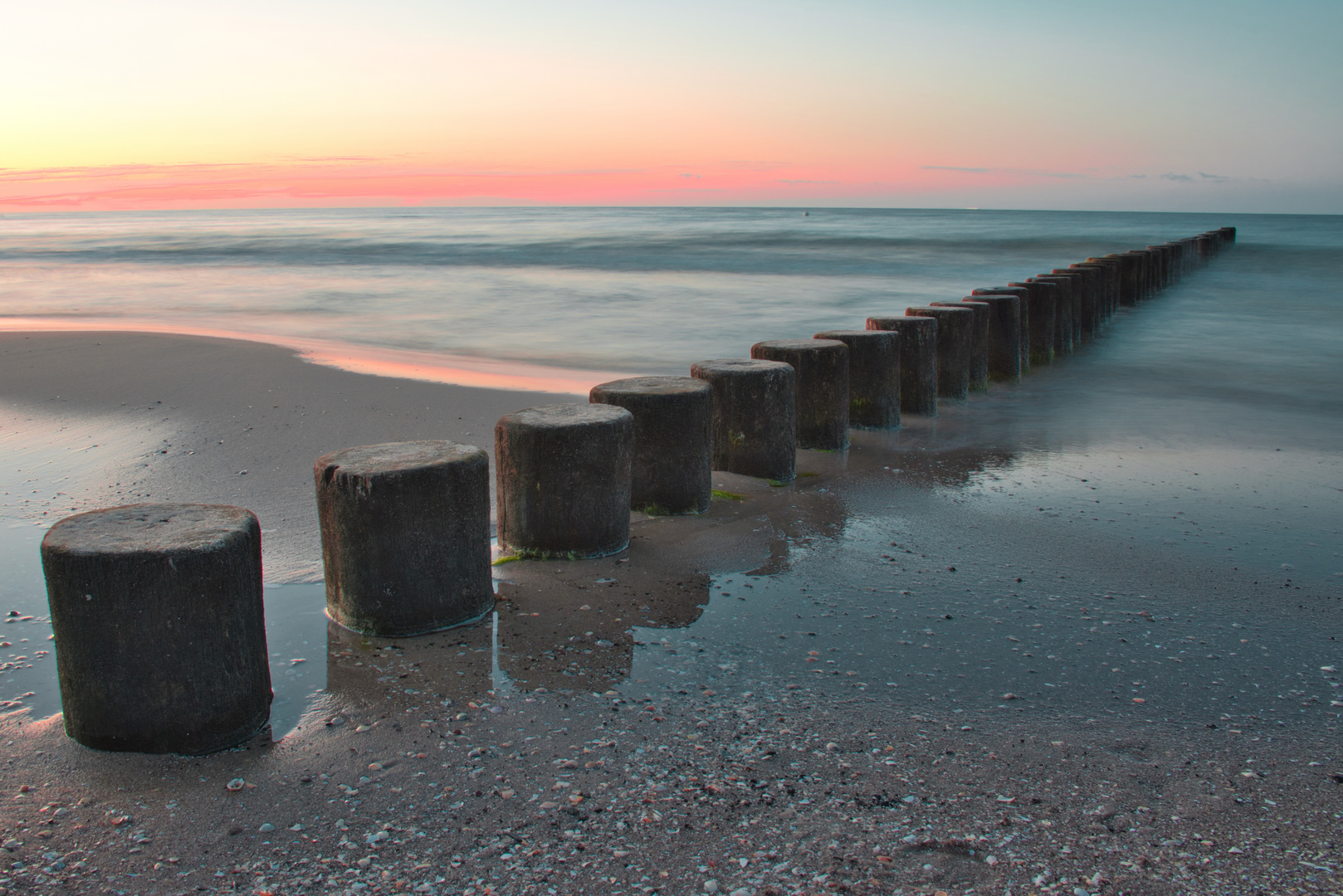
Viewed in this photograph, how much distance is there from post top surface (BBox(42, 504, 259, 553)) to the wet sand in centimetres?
49

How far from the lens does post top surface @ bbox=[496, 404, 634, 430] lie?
3531mm

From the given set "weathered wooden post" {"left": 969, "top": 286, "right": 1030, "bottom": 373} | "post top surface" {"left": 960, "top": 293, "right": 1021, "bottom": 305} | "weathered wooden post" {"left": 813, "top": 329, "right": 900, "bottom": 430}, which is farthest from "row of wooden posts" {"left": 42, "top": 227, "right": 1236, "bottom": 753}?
"weathered wooden post" {"left": 969, "top": 286, "right": 1030, "bottom": 373}

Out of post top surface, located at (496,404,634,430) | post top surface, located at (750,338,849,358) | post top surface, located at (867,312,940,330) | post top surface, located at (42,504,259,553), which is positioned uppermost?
post top surface, located at (867,312,940,330)

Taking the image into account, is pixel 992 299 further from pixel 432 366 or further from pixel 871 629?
pixel 871 629

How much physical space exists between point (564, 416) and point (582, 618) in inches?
33.2

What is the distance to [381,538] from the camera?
2859 millimetres

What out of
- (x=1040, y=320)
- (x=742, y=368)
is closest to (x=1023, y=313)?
(x=1040, y=320)

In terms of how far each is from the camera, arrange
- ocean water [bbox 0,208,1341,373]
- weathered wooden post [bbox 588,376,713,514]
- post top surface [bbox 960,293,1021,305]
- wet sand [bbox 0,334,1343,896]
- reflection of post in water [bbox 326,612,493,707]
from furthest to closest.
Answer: ocean water [bbox 0,208,1341,373], post top surface [bbox 960,293,1021,305], weathered wooden post [bbox 588,376,713,514], reflection of post in water [bbox 326,612,493,707], wet sand [bbox 0,334,1343,896]

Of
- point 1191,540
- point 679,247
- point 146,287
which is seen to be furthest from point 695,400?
point 679,247

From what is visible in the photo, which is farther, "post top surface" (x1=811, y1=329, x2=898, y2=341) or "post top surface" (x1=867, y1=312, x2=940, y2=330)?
"post top surface" (x1=867, y1=312, x2=940, y2=330)

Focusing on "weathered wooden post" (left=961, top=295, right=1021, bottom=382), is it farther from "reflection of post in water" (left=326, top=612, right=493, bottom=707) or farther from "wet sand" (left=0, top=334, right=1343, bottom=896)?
"reflection of post in water" (left=326, top=612, right=493, bottom=707)

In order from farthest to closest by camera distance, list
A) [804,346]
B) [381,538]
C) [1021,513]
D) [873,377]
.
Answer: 1. [873,377]
2. [804,346]
3. [1021,513]
4. [381,538]

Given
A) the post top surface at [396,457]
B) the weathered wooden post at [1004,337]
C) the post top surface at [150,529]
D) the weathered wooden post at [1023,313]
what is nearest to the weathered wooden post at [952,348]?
the weathered wooden post at [1004,337]

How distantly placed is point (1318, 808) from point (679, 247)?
Answer: 112 ft
